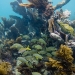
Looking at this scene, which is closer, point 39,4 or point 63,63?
point 63,63

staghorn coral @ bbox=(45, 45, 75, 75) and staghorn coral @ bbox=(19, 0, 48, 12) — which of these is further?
staghorn coral @ bbox=(19, 0, 48, 12)

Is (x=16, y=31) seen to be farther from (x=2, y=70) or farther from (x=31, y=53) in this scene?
(x=2, y=70)

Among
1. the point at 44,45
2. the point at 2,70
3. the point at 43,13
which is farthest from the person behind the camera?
the point at 43,13

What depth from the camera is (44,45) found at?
8.81 m

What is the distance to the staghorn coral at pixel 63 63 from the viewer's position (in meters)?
5.70

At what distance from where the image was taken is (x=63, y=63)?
5.84 metres

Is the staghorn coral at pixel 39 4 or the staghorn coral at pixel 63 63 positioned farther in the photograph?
the staghorn coral at pixel 39 4

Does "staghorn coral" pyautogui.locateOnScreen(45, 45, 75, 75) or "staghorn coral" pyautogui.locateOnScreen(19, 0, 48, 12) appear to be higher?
"staghorn coral" pyautogui.locateOnScreen(19, 0, 48, 12)

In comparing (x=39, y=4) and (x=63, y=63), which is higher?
(x=39, y=4)

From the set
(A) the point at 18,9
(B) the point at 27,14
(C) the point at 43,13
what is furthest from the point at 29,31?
(C) the point at 43,13

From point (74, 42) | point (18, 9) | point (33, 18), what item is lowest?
point (74, 42)

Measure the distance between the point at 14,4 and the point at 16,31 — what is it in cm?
346

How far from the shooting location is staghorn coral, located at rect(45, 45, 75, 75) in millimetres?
5699

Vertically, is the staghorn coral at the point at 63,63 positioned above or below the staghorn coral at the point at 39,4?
below
